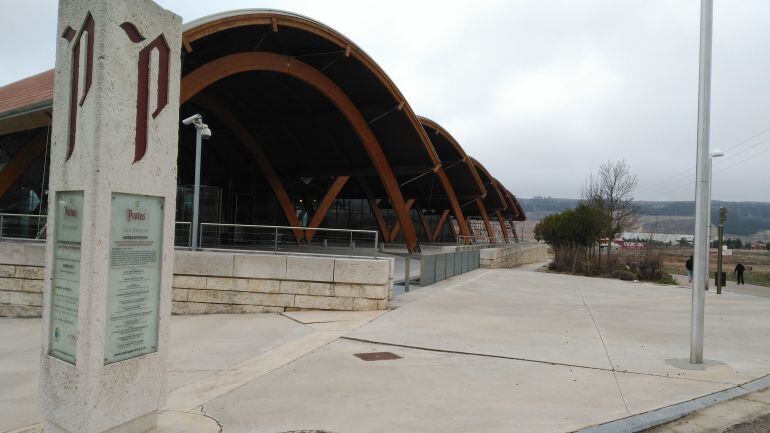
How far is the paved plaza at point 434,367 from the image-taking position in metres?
5.27

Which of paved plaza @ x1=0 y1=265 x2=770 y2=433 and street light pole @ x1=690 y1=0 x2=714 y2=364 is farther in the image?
street light pole @ x1=690 y1=0 x2=714 y2=364

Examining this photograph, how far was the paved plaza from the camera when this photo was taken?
5.27m

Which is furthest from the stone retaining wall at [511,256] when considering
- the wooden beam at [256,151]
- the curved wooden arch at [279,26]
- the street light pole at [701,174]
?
the street light pole at [701,174]

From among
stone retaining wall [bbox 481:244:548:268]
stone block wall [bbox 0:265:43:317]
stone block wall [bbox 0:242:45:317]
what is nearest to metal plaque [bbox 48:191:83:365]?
stone block wall [bbox 0:242:45:317]

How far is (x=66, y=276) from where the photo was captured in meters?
4.36

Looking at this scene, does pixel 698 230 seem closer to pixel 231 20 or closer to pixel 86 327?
pixel 86 327

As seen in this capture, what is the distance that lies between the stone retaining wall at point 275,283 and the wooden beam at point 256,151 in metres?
14.9

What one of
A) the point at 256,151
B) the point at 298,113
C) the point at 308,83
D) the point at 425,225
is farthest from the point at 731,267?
the point at 308,83

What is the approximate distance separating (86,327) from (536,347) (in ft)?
22.3

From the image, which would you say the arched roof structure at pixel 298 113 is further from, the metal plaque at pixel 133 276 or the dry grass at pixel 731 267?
the dry grass at pixel 731 267

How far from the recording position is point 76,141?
4344mm

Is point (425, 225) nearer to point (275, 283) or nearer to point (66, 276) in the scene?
point (275, 283)

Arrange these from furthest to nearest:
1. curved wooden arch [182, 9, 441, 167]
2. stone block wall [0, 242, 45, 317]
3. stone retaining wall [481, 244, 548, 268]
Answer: stone retaining wall [481, 244, 548, 268]
curved wooden arch [182, 9, 441, 167]
stone block wall [0, 242, 45, 317]

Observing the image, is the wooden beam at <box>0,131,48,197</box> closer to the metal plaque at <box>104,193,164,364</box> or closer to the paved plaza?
the paved plaza
